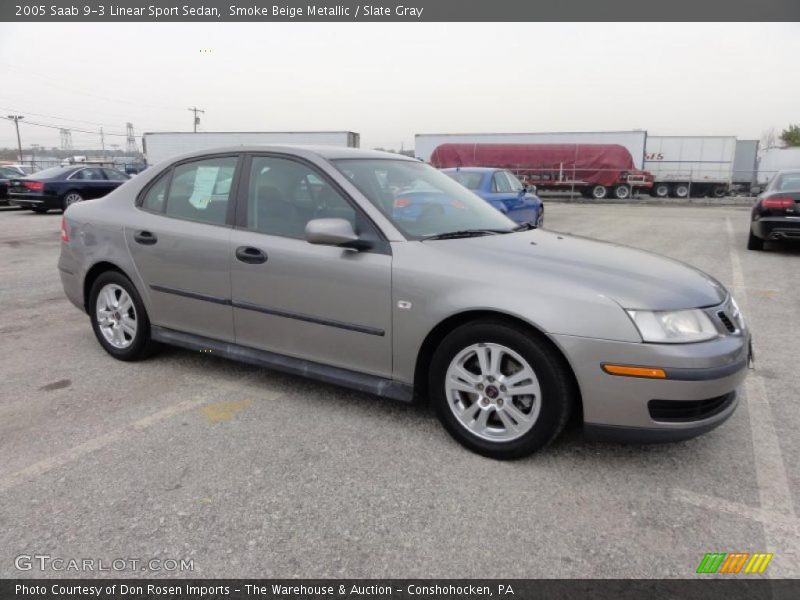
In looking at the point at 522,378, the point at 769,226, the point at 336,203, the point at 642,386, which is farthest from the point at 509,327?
the point at 769,226

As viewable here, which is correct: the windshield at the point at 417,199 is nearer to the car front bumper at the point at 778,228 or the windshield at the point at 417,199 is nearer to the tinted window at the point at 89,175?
the car front bumper at the point at 778,228

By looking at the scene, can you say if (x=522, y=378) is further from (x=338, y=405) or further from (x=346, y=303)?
(x=338, y=405)

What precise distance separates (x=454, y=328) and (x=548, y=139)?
1181 inches

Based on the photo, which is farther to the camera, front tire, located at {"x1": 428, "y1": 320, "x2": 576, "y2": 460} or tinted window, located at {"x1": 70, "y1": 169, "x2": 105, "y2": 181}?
tinted window, located at {"x1": 70, "y1": 169, "x2": 105, "y2": 181}

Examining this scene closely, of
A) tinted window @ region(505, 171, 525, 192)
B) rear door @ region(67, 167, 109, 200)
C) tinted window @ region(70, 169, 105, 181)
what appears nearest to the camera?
tinted window @ region(505, 171, 525, 192)

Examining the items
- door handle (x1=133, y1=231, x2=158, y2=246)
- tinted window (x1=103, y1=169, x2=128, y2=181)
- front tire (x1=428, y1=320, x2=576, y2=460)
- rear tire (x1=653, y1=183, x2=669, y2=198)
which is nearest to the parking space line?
door handle (x1=133, y1=231, x2=158, y2=246)

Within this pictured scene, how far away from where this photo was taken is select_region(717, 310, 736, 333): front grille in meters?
2.90

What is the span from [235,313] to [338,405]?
2.84ft

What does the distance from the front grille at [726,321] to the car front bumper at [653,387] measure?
118 millimetres

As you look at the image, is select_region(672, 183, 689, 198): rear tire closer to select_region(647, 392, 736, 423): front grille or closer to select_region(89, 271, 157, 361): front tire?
select_region(647, 392, 736, 423): front grille

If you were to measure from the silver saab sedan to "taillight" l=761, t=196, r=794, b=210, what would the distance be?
7.10m

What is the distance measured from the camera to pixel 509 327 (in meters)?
2.87

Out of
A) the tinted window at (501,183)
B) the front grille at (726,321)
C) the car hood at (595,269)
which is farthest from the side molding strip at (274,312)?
the tinted window at (501,183)

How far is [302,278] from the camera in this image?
3408mm
